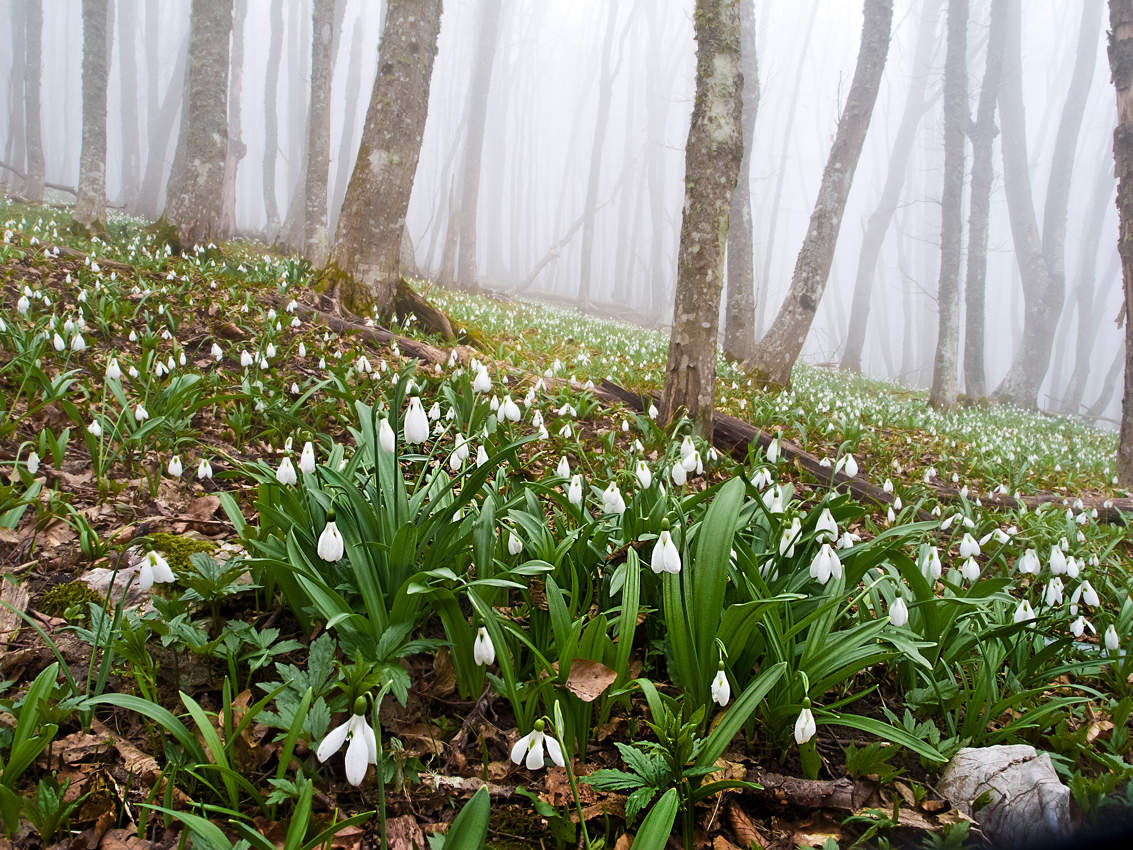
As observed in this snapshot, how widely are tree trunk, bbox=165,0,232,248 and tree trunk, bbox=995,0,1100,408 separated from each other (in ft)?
60.2

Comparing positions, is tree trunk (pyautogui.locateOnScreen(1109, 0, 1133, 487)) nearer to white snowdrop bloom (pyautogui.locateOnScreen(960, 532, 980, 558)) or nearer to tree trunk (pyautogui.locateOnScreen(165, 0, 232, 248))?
white snowdrop bloom (pyautogui.locateOnScreen(960, 532, 980, 558))

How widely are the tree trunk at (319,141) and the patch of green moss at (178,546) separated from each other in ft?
25.7

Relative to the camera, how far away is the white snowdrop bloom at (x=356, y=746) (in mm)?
1168

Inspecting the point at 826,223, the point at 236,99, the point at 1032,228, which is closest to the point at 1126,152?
the point at 826,223

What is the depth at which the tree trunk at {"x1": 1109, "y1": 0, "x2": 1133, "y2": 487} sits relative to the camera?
19.5ft

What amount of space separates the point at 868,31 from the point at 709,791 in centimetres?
1236

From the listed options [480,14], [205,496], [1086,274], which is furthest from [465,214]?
[1086,274]

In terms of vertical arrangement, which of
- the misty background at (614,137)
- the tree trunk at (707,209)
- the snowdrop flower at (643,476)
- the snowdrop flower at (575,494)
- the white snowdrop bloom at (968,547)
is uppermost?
the misty background at (614,137)

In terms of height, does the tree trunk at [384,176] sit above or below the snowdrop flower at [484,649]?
above

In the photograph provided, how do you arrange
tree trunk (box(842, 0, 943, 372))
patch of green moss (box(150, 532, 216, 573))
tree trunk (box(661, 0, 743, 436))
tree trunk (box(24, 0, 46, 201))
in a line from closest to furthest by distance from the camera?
patch of green moss (box(150, 532, 216, 573)) < tree trunk (box(661, 0, 743, 436)) < tree trunk (box(24, 0, 46, 201)) < tree trunk (box(842, 0, 943, 372))

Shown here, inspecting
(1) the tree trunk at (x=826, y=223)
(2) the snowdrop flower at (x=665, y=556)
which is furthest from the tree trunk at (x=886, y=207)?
(2) the snowdrop flower at (x=665, y=556)

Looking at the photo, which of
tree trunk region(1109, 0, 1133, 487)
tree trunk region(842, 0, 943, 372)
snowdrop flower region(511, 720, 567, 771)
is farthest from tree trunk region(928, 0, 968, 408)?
snowdrop flower region(511, 720, 567, 771)

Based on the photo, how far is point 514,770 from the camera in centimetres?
170

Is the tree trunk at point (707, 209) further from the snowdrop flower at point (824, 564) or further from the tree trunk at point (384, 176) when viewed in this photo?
the tree trunk at point (384, 176)
